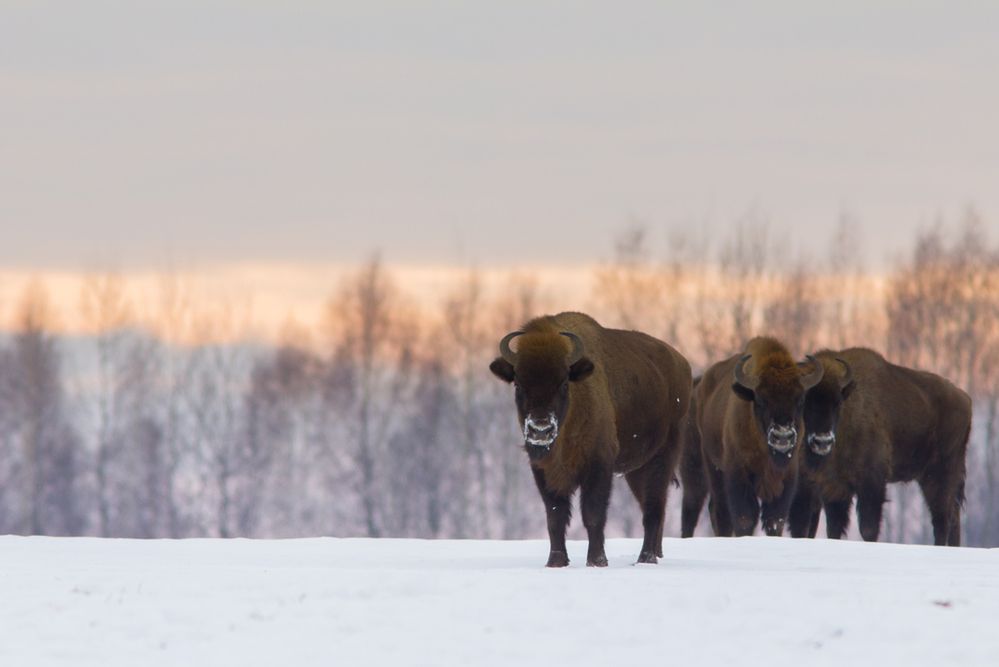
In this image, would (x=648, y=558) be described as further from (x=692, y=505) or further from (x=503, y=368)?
(x=692, y=505)

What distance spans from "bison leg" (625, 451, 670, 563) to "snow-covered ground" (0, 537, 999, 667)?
148cm

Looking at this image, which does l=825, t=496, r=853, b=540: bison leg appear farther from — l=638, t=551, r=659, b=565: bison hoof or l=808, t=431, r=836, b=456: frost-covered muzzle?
l=638, t=551, r=659, b=565: bison hoof

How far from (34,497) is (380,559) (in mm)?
38112

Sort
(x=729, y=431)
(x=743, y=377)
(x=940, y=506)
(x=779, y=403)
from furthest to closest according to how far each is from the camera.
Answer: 1. (x=940, y=506)
2. (x=729, y=431)
3. (x=743, y=377)
4. (x=779, y=403)

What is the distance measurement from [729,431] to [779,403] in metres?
2.00

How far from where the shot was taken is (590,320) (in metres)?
19.0

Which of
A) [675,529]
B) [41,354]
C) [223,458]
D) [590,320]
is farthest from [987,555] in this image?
[41,354]

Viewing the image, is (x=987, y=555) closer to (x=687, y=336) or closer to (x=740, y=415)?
(x=740, y=415)

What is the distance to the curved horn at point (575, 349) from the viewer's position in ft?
57.1

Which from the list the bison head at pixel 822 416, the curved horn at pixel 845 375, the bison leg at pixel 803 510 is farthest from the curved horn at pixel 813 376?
the bison leg at pixel 803 510

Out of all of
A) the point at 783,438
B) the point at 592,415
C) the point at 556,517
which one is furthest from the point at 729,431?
the point at 556,517

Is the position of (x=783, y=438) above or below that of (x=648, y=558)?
above

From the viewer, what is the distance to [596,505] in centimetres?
1750

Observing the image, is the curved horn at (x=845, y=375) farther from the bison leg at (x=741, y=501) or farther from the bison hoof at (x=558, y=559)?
the bison hoof at (x=558, y=559)
